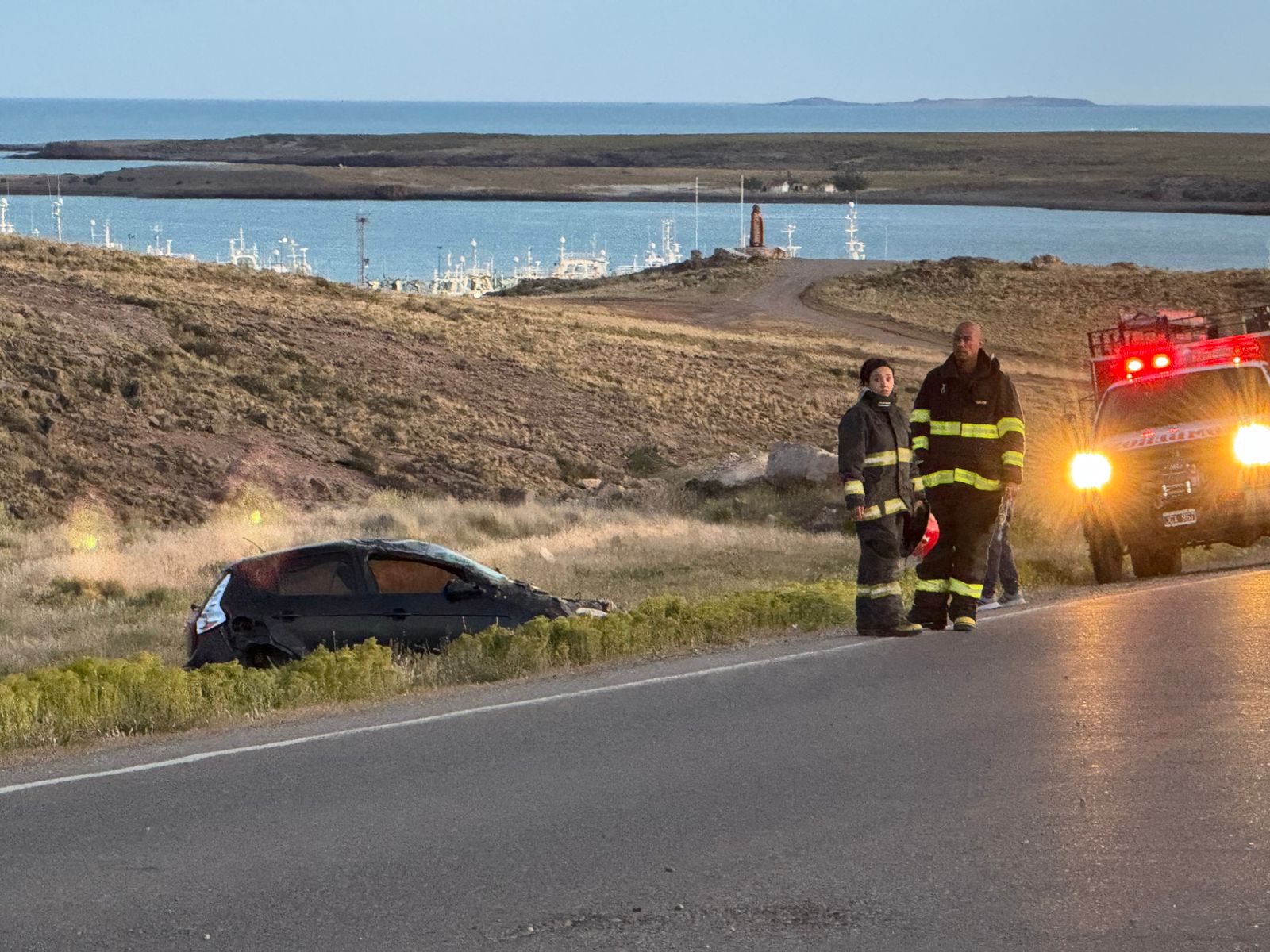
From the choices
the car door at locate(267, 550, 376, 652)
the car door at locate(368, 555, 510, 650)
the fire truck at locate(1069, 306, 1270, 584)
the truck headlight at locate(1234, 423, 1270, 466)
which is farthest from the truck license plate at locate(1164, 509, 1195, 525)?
the car door at locate(267, 550, 376, 652)

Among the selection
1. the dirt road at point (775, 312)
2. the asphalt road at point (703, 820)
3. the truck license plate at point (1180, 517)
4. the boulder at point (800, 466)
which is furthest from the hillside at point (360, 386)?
the asphalt road at point (703, 820)

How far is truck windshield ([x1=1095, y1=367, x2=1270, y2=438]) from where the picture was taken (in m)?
14.8

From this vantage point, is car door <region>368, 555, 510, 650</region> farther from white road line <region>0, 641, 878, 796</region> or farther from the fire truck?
the fire truck

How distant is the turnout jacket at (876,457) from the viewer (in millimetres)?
10469

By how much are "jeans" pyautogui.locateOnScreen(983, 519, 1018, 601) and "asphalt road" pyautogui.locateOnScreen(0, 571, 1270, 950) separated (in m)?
2.53

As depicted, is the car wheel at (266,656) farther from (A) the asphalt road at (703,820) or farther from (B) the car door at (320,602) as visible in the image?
(A) the asphalt road at (703,820)

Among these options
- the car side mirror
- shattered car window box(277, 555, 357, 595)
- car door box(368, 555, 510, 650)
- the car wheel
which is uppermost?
shattered car window box(277, 555, 357, 595)

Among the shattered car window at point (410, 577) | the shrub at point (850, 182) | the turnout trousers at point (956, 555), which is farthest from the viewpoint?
the shrub at point (850, 182)

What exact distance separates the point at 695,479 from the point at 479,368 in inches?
665

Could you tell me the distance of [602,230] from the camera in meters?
154

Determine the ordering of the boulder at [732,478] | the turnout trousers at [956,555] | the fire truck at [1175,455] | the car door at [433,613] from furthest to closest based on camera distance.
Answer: the boulder at [732,478] → the fire truck at [1175,455] → the car door at [433,613] → the turnout trousers at [956,555]

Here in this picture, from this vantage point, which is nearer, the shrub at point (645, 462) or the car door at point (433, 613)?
the car door at point (433, 613)

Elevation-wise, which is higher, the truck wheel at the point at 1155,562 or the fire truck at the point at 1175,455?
the fire truck at the point at 1175,455

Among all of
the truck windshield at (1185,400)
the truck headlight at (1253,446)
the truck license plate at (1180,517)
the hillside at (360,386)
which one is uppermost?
the truck windshield at (1185,400)
